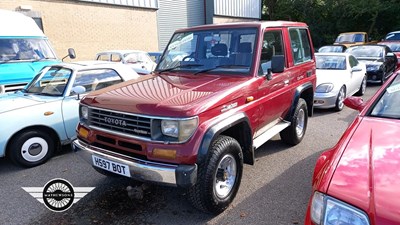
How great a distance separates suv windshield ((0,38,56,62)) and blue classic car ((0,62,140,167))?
2.09 metres

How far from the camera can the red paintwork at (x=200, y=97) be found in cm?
276

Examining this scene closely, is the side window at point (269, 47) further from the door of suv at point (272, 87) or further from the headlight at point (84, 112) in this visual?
the headlight at point (84, 112)

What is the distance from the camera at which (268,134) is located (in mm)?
4074

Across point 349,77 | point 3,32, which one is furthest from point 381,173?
point 3,32

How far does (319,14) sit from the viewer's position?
28109 mm

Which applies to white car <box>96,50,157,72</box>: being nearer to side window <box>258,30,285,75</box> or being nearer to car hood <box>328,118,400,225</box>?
side window <box>258,30,285,75</box>

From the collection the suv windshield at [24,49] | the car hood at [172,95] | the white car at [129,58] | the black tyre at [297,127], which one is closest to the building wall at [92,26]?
the white car at [129,58]

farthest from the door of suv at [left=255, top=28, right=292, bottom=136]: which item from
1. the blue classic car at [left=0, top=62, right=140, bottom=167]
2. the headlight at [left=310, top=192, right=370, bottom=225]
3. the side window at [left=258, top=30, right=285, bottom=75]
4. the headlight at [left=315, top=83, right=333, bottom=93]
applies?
the headlight at [left=315, top=83, right=333, bottom=93]

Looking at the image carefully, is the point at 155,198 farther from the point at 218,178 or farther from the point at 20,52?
the point at 20,52

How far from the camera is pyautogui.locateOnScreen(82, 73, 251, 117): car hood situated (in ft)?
9.10

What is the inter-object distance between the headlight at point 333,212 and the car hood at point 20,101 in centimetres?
419

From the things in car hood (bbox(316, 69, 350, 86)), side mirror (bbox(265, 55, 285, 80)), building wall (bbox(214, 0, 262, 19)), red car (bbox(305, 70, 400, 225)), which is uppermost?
building wall (bbox(214, 0, 262, 19))

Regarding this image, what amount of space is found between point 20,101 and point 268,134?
12.2 ft

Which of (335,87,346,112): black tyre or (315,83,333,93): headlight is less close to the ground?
(315,83,333,93): headlight
